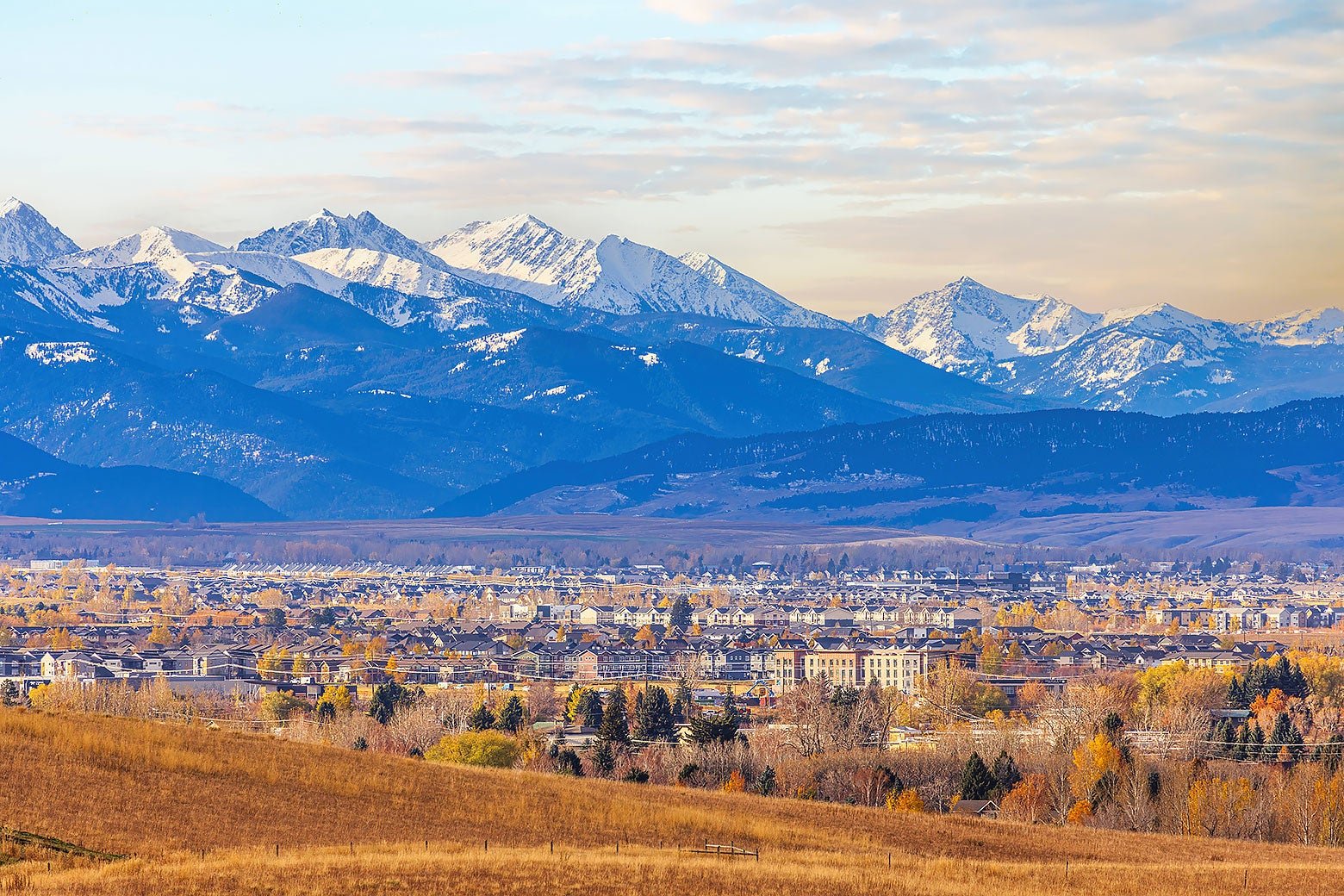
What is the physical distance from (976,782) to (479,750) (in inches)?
762

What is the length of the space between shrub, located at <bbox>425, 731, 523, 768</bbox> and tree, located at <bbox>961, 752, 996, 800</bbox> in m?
17.1

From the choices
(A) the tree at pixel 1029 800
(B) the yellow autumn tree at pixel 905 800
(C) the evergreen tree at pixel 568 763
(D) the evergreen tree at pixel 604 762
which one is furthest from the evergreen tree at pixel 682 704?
(B) the yellow autumn tree at pixel 905 800

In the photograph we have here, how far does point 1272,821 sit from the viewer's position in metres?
78.6

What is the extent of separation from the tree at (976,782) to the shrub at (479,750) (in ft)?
56.2

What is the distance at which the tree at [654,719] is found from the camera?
10350 cm

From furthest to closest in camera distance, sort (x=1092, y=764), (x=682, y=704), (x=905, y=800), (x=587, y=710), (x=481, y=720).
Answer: (x=682, y=704), (x=587, y=710), (x=481, y=720), (x=1092, y=764), (x=905, y=800)

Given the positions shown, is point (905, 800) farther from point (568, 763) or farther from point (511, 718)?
point (511, 718)

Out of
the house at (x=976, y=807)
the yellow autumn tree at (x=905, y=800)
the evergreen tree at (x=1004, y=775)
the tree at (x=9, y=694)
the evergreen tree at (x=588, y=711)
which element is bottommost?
the house at (x=976, y=807)

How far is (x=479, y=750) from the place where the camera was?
90.5 metres

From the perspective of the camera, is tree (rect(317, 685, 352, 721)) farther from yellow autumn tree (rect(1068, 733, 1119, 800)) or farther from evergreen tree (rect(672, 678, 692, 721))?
yellow autumn tree (rect(1068, 733, 1119, 800))

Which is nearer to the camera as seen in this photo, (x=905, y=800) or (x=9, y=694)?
(x=905, y=800)


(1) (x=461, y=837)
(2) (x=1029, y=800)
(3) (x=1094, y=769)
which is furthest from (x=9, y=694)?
(1) (x=461, y=837)

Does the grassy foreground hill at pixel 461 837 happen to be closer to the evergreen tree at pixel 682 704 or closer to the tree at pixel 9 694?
the tree at pixel 9 694

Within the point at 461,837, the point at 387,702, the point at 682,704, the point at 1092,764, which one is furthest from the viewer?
the point at 682,704
